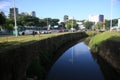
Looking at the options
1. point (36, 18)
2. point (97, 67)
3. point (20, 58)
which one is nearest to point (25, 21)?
point (36, 18)

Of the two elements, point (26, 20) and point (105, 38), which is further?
point (26, 20)

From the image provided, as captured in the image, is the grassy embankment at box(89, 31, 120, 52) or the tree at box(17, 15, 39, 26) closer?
the grassy embankment at box(89, 31, 120, 52)

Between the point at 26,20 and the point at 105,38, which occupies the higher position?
the point at 26,20

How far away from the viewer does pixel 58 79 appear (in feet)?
73.3

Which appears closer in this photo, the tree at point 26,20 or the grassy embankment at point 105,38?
the grassy embankment at point 105,38

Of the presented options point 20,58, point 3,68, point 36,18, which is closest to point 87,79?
point 20,58

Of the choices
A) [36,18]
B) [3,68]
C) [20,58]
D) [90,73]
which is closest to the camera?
[3,68]

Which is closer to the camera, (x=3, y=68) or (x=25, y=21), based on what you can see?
(x=3, y=68)

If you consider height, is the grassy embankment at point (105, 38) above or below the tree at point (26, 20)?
below

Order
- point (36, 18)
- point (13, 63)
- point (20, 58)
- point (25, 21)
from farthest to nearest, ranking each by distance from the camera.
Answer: point (36, 18)
point (25, 21)
point (20, 58)
point (13, 63)

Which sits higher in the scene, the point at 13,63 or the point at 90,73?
the point at 13,63

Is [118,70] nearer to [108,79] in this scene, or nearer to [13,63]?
[108,79]

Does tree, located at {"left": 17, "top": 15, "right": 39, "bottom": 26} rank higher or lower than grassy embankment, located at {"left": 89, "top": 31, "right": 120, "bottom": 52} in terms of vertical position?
higher

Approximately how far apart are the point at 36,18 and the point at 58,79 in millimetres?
103742
